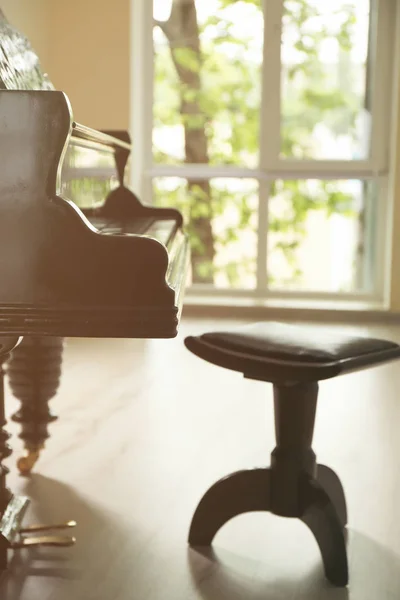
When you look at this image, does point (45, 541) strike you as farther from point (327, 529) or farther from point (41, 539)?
point (327, 529)

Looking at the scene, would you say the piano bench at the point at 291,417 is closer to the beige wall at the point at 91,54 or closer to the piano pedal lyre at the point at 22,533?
the piano pedal lyre at the point at 22,533

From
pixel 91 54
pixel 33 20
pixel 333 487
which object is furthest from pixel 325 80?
pixel 333 487

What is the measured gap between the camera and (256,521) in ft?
6.66

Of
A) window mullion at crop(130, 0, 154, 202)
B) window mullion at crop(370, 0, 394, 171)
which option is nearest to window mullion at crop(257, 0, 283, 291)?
window mullion at crop(370, 0, 394, 171)

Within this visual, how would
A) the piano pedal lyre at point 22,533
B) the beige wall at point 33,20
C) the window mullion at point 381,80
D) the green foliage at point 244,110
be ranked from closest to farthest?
the piano pedal lyre at point 22,533, the beige wall at point 33,20, the window mullion at point 381,80, the green foliage at point 244,110

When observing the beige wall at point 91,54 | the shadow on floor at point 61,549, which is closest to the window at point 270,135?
the beige wall at point 91,54

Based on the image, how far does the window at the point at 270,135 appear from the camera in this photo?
5172 millimetres

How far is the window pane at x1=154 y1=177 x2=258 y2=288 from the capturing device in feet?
17.6

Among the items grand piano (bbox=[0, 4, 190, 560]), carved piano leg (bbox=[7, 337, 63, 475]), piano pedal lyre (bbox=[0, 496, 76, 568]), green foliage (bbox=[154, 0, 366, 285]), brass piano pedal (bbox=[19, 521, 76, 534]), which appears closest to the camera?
grand piano (bbox=[0, 4, 190, 560])

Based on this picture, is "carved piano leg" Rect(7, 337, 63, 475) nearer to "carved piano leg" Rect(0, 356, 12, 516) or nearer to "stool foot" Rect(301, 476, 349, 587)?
"carved piano leg" Rect(0, 356, 12, 516)

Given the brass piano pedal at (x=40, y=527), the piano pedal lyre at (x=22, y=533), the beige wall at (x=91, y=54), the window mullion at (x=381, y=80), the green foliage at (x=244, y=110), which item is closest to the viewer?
the piano pedal lyre at (x=22, y=533)

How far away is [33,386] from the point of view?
231cm

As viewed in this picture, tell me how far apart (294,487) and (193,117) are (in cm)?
405

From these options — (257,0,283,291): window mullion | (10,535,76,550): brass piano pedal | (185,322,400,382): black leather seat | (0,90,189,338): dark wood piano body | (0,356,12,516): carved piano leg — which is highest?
(257,0,283,291): window mullion
